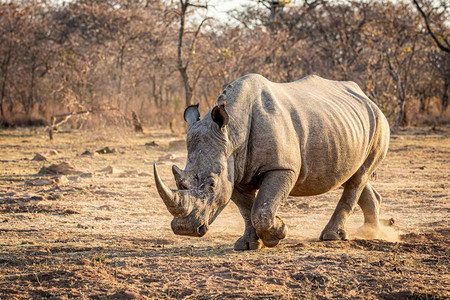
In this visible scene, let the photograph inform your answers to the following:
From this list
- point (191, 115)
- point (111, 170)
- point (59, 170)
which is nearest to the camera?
point (191, 115)

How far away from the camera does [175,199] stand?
414 cm

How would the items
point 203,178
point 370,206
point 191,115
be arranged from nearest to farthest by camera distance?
point 203,178, point 191,115, point 370,206

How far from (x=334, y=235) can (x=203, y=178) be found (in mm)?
1793

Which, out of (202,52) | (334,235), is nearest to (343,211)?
(334,235)

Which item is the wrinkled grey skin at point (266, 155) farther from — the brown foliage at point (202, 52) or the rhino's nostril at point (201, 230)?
the brown foliage at point (202, 52)

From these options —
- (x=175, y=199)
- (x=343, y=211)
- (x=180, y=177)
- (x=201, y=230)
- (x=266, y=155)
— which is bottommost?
(x=343, y=211)

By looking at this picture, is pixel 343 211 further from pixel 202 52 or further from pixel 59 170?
pixel 202 52

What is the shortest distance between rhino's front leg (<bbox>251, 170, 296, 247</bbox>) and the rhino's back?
0.08m

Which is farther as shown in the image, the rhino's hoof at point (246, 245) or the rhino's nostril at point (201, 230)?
the rhino's hoof at point (246, 245)

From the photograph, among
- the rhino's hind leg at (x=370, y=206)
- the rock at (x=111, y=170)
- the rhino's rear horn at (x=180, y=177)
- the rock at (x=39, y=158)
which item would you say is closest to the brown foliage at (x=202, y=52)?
the rock at (x=39, y=158)

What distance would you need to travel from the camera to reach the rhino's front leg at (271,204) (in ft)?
15.5

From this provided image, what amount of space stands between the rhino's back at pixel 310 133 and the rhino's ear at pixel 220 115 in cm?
37

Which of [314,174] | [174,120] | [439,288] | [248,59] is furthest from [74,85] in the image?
[439,288]

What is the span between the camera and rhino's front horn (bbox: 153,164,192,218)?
4.07 meters
